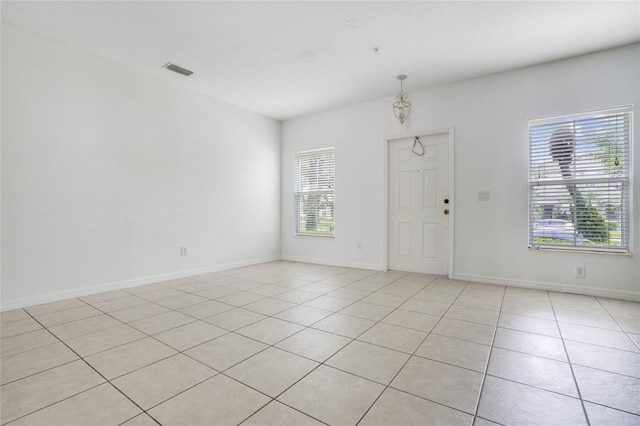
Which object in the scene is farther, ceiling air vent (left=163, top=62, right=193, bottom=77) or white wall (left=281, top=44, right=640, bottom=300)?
ceiling air vent (left=163, top=62, right=193, bottom=77)

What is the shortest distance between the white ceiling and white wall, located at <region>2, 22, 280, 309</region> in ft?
1.24

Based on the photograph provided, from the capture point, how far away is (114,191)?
3604 mm

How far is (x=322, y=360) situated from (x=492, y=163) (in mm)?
3412

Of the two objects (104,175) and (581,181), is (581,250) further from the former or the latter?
(104,175)

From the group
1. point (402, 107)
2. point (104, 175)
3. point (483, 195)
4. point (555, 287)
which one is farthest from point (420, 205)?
point (104, 175)

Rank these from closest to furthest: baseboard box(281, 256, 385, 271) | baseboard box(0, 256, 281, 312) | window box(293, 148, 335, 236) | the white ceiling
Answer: the white ceiling, baseboard box(0, 256, 281, 312), baseboard box(281, 256, 385, 271), window box(293, 148, 335, 236)

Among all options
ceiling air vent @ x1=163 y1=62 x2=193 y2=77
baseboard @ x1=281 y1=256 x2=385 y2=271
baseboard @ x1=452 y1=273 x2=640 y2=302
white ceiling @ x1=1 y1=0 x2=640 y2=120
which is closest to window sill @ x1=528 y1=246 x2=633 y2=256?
baseboard @ x1=452 y1=273 x2=640 y2=302

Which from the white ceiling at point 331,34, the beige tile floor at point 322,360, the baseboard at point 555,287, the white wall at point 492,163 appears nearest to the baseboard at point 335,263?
the white wall at point 492,163

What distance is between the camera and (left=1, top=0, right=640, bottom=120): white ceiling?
8.69 ft

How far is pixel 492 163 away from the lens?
13.0 ft

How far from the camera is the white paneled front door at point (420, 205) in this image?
437cm

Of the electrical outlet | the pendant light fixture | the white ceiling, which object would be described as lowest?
the electrical outlet

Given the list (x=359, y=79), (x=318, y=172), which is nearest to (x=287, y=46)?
(x=359, y=79)

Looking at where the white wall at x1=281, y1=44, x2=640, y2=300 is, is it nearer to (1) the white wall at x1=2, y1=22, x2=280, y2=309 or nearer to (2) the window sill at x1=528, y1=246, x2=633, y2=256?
(2) the window sill at x1=528, y1=246, x2=633, y2=256
